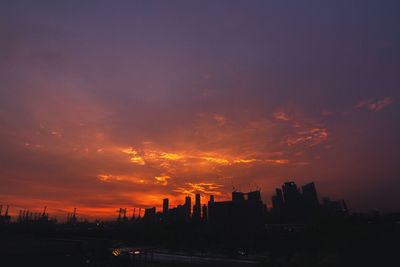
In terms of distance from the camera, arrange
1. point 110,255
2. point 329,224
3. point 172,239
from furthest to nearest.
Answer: point 172,239, point 110,255, point 329,224

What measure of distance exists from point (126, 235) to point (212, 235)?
37697mm

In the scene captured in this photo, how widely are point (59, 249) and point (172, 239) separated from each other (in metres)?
68.6

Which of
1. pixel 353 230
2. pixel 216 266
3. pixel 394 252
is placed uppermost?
pixel 353 230

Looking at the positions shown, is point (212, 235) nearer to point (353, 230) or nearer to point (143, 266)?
point (143, 266)

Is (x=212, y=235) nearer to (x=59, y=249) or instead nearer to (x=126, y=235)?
(x=126, y=235)

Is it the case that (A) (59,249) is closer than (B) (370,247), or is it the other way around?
(B) (370,247)

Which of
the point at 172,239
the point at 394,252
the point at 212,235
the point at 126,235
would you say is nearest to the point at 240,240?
the point at 212,235

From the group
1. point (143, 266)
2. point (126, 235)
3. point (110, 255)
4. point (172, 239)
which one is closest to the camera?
point (110, 255)

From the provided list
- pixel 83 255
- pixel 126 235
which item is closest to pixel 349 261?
pixel 83 255

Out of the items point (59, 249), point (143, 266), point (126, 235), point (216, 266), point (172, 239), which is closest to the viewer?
point (59, 249)

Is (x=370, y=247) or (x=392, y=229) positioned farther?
(x=392, y=229)

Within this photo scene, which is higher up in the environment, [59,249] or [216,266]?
[59,249]

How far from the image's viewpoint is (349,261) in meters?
22.8

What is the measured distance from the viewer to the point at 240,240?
89.3m
